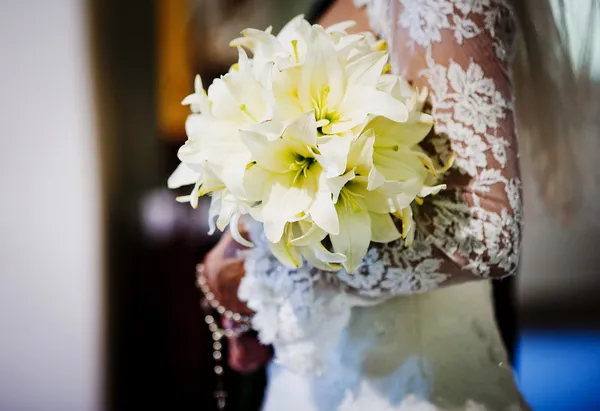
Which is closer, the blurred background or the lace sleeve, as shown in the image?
the lace sleeve

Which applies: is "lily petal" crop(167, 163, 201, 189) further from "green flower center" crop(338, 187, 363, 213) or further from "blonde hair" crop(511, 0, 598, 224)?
"blonde hair" crop(511, 0, 598, 224)

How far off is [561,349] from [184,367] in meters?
0.96

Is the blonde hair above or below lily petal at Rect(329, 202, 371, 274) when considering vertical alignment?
above

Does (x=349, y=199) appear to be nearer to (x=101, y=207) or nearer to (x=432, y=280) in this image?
(x=432, y=280)

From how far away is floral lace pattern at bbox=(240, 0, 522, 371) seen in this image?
1.43 ft

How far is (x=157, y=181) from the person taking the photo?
1.29 meters

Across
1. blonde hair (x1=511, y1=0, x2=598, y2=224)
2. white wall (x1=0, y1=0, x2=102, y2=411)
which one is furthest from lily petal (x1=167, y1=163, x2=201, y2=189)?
white wall (x1=0, y1=0, x2=102, y2=411)

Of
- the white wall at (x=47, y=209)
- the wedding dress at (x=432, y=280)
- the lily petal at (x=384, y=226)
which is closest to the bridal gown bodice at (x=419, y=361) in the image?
the wedding dress at (x=432, y=280)

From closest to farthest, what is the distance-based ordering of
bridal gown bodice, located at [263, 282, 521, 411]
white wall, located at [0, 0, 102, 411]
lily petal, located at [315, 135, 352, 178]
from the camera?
lily petal, located at [315, 135, 352, 178]
bridal gown bodice, located at [263, 282, 521, 411]
white wall, located at [0, 0, 102, 411]

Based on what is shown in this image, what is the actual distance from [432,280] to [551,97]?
11.0 inches

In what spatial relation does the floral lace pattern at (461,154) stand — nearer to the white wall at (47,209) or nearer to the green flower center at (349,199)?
the green flower center at (349,199)

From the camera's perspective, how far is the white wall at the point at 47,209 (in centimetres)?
117

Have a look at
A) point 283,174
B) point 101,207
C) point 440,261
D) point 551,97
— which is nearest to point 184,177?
point 283,174

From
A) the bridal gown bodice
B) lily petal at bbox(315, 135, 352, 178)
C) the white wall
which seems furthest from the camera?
the white wall
